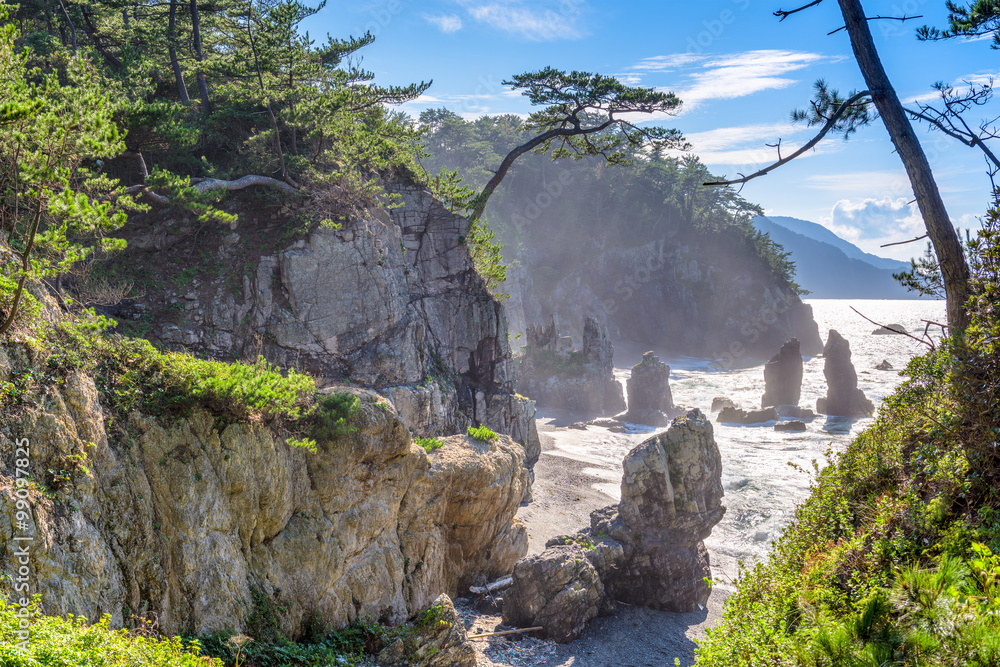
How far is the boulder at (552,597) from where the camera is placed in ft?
44.9

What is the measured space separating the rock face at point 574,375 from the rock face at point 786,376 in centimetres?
1250

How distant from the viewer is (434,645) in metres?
9.94

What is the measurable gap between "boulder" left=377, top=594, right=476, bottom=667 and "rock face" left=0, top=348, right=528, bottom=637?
78 centimetres

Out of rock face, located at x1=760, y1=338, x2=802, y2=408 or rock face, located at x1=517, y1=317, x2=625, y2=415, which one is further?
rock face, located at x1=517, y1=317, x2=625, y2=415

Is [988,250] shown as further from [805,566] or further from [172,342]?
[172,342]

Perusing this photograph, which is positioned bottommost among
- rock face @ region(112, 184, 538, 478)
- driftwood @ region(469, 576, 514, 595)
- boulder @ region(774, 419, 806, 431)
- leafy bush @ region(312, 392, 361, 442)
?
driftwood @ region(469, 576, 514, 595)

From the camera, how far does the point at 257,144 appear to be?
17.2 meters

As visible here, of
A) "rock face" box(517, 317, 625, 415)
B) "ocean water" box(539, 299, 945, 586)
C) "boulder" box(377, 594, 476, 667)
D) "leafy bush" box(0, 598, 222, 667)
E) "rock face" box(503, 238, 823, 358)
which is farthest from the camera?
"rock face" box(503, 238, 823, 358)

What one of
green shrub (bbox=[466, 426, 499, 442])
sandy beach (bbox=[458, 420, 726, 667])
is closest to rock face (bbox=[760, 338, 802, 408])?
sandy beach (bbox=[458, 420, 726, 667])

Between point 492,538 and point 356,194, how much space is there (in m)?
12.1

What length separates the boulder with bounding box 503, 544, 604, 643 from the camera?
13.7 metres

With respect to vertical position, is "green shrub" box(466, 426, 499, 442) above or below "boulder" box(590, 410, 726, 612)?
above

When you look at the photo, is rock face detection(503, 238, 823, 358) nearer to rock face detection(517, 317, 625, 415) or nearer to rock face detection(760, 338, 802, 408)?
rock face detection(517, 317, 625, 415)

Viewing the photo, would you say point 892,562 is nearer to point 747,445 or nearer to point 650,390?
point 747,445
